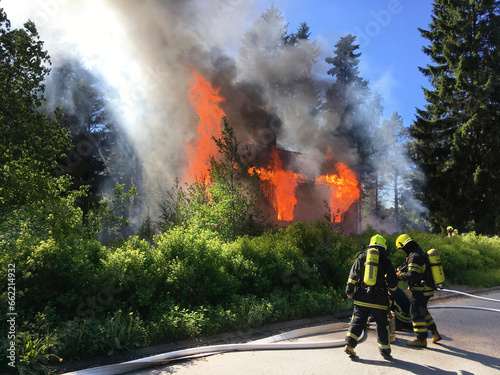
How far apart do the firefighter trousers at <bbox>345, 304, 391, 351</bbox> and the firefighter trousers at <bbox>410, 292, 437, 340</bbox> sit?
2.86 feet

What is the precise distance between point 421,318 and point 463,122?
22839 mm

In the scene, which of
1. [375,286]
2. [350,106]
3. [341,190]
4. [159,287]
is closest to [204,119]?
[159,287]

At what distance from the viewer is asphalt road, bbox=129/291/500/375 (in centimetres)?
426

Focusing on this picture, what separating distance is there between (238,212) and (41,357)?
6065mm

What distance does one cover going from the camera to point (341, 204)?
890 inches

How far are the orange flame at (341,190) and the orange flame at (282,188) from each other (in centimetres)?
244

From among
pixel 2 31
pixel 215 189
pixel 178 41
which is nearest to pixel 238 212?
pixel 215 189

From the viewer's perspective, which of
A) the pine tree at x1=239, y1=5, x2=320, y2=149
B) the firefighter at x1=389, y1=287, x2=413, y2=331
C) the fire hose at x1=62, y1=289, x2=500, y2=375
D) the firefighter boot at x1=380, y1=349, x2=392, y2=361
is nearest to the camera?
the fire hose at x1=62, y1=289, x2=500, y2=375

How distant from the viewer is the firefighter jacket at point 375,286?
15.8 ft

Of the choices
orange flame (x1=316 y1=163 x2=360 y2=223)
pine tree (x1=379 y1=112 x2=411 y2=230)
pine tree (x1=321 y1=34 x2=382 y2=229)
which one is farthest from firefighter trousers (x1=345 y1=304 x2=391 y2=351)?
pine tree (x1=379 y1=112 x2=411 y2=230)

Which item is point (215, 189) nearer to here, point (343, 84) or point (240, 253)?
point (240, 253)

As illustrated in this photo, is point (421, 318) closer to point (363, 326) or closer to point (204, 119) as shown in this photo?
point (363, 326)

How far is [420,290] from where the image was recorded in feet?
18.1

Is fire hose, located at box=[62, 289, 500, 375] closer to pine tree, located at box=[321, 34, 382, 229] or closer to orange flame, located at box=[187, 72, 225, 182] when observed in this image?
orange flame, located at box=[187, 72, 225, 182]
